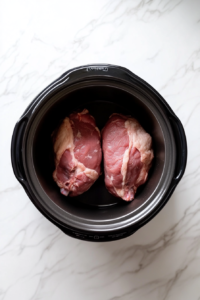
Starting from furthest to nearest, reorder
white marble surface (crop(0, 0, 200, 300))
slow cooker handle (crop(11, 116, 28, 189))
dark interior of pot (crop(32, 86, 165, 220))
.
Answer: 1. white marble surface (crop(0, 0, 200, 300))
2. dark interior of pot (crop(32, 86, 165, 220))
3. slow cooker handle (crop(11, 116, 28, 189))

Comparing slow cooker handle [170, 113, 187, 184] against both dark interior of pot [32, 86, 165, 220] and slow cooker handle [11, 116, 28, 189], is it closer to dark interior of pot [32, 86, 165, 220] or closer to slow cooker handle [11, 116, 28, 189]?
dark interior of pot [32, 86, 165, 220]

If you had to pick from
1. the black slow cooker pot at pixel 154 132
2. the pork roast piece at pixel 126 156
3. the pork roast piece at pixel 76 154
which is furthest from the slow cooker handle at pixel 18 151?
the pork roast piece at pixel 126 156

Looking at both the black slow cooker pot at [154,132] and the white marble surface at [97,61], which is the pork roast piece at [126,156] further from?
the white marble surface at [97,61]

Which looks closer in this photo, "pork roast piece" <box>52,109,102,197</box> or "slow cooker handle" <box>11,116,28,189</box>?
"slow cooker handle" <box>11,116,28,189</box>

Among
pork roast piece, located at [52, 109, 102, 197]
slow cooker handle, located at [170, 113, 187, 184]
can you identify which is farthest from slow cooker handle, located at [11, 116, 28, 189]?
slow cooker handle, located at [170, 113, 187, 184]

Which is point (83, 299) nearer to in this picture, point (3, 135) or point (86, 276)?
point (86, 276)

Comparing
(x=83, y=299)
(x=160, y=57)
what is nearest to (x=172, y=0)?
(x=160, y=57)
